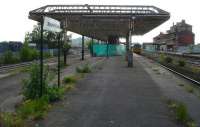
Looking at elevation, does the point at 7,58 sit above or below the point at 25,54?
below

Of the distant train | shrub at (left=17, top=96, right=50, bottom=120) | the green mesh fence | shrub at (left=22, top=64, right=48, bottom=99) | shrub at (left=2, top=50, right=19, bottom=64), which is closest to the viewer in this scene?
shrub at (left=17, top=96, right=50, bottom=120)

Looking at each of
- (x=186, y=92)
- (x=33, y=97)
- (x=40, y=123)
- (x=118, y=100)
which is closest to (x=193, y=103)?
(x=118, y=100)

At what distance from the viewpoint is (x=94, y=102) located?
495 inches

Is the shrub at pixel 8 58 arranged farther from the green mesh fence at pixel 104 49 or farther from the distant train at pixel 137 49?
the distant train at pixel 137 49

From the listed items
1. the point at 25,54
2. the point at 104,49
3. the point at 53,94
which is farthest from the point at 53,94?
the point at 104,49

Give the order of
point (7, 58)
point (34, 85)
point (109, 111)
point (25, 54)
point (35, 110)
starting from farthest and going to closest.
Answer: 1. point (25, 54)
2. point (7, 58)
3. point (34, 85)
4. point (109, 111)
5. point (35, 110)

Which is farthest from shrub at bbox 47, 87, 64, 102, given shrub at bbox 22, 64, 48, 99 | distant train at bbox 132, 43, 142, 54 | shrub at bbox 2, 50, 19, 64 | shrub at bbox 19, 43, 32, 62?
distant train at bbox 132, 43, 142, 54

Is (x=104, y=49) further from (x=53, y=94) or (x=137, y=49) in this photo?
(x=53, y=94)

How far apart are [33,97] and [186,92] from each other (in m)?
6.25

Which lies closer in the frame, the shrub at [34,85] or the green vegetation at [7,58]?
the shrub at [34,85]

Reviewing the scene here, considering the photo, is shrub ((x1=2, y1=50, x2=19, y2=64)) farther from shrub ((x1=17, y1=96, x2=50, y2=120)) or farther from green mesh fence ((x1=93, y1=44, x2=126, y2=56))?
shrub ((x1=17, y1=96, x2=50, y2=120))

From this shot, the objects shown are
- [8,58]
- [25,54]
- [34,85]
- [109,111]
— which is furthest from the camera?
[25,54]

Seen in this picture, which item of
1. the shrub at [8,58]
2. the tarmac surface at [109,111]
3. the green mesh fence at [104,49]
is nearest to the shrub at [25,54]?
the shrub at [8,58]

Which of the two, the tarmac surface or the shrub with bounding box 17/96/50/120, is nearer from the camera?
the tarmac surface
